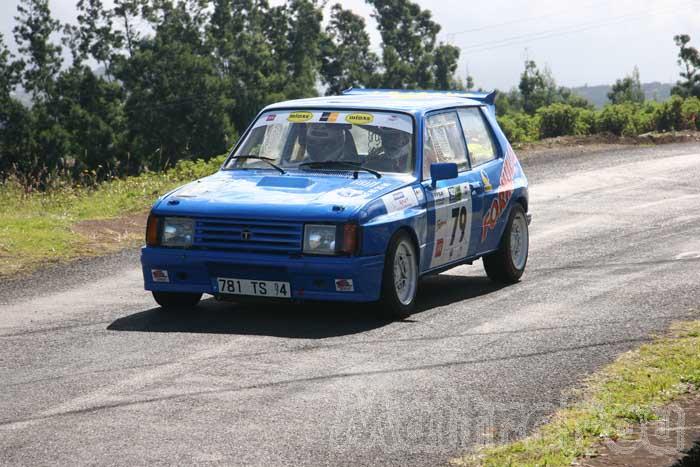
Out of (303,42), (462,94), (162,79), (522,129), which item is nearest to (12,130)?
(162,79)

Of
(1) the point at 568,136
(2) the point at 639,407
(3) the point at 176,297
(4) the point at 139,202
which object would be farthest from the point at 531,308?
(1) the point at 568,136

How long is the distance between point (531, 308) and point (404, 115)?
2041 millimetres

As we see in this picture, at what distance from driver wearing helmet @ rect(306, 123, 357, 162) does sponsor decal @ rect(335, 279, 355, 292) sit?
149 centimetres

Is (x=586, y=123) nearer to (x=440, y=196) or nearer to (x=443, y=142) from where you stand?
(x=443, y=142)

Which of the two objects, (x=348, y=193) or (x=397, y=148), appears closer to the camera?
(x=348, y=193)

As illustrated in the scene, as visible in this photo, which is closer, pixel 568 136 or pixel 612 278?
pixel 612 278

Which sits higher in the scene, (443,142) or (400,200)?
(443,142)

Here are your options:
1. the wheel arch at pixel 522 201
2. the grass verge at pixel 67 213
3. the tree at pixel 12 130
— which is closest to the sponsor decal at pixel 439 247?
the wheel arch at pixel 522 201

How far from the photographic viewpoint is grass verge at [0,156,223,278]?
567 inches

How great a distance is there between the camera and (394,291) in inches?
400

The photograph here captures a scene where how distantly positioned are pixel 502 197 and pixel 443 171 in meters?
1.67

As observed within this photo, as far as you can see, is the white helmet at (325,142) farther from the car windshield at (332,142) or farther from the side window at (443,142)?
the side window at (443,142)

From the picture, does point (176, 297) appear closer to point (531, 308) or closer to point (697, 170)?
point (531, 308)

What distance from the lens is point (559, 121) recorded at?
103 feet
